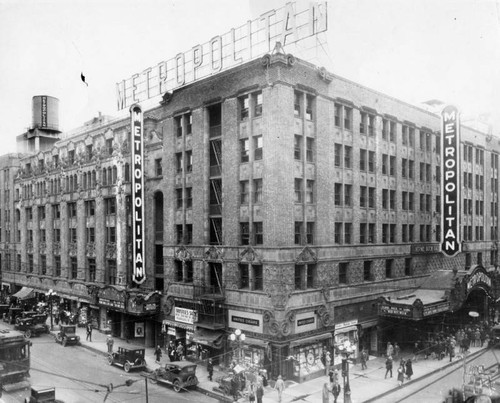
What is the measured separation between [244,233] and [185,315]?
8.32 meters

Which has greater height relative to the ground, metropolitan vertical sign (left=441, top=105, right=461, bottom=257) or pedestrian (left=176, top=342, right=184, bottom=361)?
metropolitan vertical sign (left=441, top=105, right=461, bottom=257)

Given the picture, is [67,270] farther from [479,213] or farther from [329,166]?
[479,213]

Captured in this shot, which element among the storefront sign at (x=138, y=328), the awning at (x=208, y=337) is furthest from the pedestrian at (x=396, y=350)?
the storefront sign at (x=138, y=328)

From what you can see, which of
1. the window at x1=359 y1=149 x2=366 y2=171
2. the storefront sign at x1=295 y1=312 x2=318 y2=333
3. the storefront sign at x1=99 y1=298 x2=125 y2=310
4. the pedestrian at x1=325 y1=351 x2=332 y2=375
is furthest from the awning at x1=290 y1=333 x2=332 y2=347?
the storefront sign at x1=99 y1=298 x2=125 y2=310

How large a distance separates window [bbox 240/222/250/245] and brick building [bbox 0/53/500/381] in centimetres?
9

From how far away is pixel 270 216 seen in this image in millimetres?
30203

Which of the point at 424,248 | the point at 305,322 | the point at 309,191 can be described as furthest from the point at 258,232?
the point at 424,248

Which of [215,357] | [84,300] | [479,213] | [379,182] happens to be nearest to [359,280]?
[379,182]

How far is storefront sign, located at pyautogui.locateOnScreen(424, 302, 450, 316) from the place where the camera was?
34188 millimetres

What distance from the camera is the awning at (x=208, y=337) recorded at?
31.8m

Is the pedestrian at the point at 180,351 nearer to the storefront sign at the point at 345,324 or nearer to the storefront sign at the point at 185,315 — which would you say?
the storefront sign at the point at 185,315

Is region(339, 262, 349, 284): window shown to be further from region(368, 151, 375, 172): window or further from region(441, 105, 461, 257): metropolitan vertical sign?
region(368, 151, 375, 172): window

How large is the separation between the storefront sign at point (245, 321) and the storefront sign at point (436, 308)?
1256 centimetres

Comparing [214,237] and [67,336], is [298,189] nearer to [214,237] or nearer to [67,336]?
[214,237]
